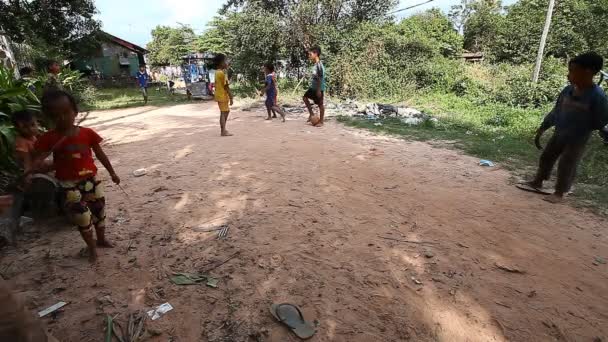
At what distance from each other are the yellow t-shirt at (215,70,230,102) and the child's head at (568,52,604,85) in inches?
211

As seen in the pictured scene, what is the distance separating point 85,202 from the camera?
2615 millimetres

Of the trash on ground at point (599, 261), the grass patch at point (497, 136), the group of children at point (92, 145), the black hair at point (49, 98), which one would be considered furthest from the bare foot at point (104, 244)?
the grass patch at point (497, 136)

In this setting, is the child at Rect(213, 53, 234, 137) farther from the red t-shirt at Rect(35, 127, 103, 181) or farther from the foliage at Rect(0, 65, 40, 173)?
the red t-shirt at Rect(35, 127, 103, 181)

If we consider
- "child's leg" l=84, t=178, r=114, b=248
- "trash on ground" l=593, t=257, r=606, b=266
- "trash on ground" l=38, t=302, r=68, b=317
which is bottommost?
"trash on ground" l=593, t=257, r=606, b=266

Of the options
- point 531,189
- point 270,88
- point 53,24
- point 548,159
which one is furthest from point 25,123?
point 53,24

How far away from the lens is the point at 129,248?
112 inches

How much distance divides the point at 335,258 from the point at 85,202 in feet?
6.40

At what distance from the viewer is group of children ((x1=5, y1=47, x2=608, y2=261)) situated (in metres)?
2.43

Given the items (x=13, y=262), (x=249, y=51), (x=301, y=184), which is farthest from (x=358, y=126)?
(x=249, y=51)

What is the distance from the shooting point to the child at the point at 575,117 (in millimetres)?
3443

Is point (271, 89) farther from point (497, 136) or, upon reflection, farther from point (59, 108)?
point (59, 108)

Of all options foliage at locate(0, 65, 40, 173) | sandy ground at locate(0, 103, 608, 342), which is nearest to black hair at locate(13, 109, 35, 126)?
foliage at locate(0, 65, 40, 173)

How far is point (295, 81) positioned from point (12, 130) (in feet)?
43.5

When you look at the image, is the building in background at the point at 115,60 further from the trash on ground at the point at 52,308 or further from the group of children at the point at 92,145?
the trash on ground at the point at 52,308
